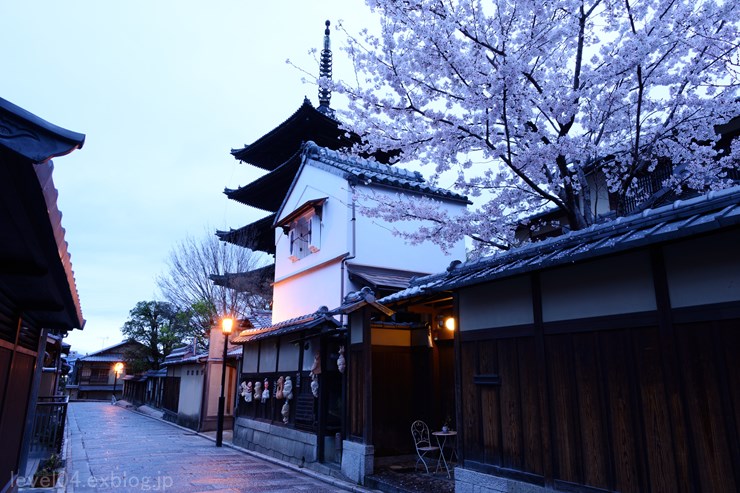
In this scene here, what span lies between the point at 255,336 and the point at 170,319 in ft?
95.8

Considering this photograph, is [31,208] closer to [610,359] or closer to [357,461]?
[610,359]

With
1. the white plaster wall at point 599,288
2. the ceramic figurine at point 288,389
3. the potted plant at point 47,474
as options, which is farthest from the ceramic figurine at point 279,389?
the white plaster wall at point 599,288

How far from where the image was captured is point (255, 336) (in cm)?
1667

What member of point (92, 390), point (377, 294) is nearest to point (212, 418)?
point (377, 294)

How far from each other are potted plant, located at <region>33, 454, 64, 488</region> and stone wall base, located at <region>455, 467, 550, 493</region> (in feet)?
28.7

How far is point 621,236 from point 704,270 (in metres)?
0.96

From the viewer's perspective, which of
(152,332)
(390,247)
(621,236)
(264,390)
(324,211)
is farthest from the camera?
(152,332)

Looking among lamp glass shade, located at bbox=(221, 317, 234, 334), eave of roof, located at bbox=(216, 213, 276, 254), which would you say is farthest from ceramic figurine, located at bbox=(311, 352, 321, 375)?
eave of roof, located at bbox=(216, 213, 276, 254)

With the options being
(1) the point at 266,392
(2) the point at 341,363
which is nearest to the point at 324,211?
(1) the point at 266,392

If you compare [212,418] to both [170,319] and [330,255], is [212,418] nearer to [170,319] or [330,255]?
[330,255]

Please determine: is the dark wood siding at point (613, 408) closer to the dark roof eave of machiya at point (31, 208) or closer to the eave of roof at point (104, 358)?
the dark roof eave of machiya at point (31, 208)

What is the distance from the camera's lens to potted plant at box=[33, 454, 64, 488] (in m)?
9.98

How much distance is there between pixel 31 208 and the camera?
3.00 metres

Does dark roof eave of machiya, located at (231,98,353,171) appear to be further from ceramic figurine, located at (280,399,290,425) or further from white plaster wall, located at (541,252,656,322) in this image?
white plaster wall, located at (541,252,656,322)
